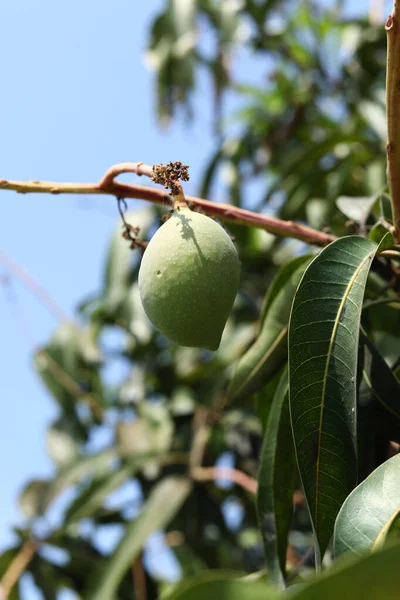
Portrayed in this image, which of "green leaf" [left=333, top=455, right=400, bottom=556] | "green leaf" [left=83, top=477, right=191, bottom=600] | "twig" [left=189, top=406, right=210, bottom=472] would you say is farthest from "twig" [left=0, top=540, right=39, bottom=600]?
"green leaf" [left=333, top=455, right=400, bottom=556]

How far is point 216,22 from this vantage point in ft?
9.86

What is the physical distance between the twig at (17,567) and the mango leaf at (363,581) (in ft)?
5.81

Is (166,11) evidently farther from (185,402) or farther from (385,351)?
(385,351)

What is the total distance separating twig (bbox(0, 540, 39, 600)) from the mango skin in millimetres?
1415

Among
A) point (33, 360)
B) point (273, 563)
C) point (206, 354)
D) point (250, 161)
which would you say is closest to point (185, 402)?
point (206, 354)

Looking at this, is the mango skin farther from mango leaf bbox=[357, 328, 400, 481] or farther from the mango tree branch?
mango leaf bbox=[357, 328, 400, 481]

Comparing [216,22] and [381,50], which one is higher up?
[216,22]

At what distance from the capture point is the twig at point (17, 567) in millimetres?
1979

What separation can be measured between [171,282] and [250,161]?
2.51 m

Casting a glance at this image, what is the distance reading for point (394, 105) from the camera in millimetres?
Result: 867

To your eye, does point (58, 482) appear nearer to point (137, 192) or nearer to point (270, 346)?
point (270, 346)

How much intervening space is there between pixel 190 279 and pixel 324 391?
0.20 m

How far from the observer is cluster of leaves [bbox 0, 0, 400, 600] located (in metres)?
0.82

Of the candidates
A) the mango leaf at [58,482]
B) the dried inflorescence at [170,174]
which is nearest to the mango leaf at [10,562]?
the mango leaf at [58,482]
